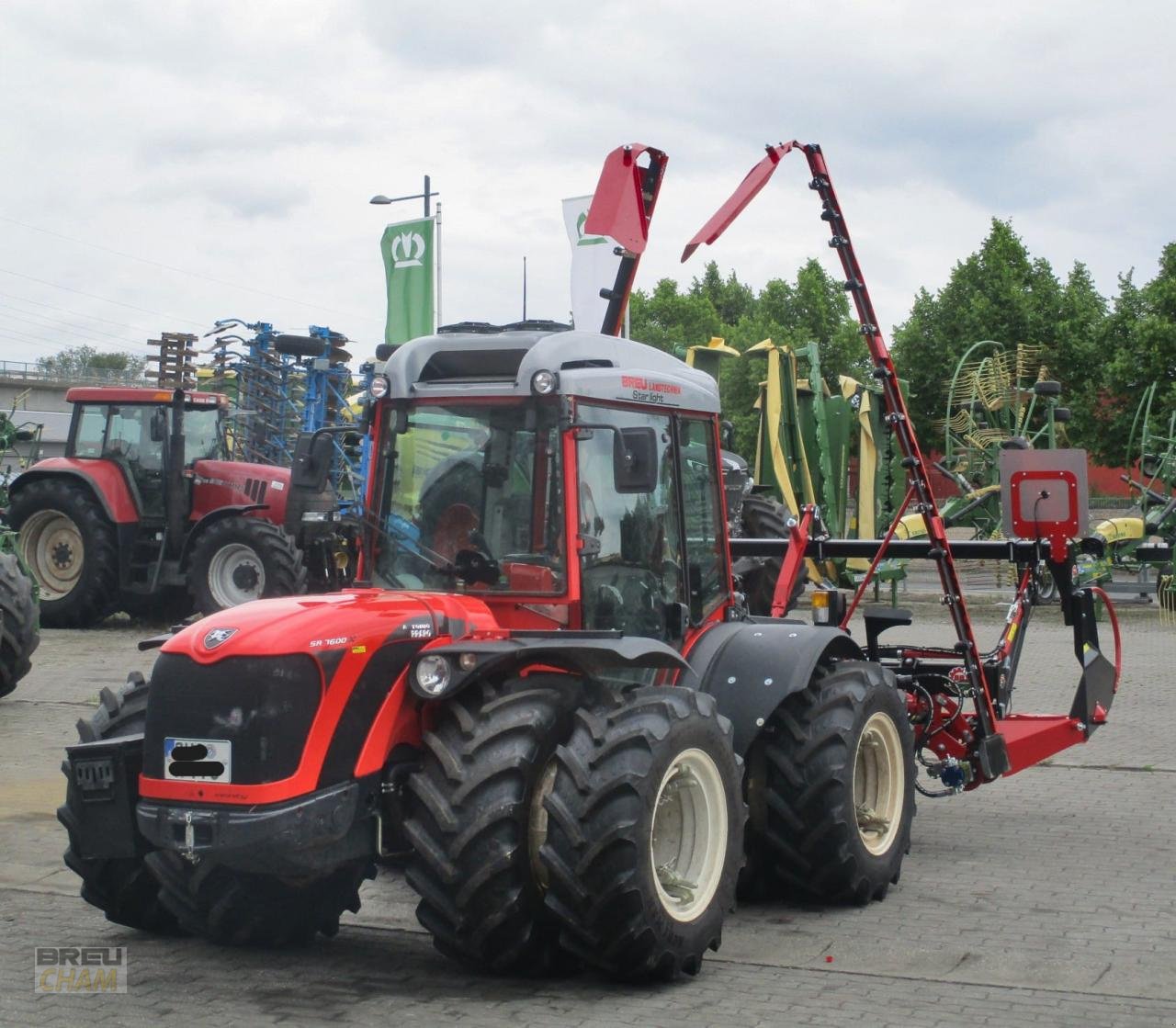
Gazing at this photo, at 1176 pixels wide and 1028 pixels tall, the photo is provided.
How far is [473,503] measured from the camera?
20.7 ft

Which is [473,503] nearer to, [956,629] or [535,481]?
[535,481]

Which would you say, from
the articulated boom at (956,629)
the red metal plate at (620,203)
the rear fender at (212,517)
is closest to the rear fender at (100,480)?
the rear fender at (212,517)

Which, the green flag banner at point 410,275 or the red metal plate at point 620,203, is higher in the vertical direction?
the green flag banner at point 410,275

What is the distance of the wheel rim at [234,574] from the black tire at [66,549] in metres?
1.63

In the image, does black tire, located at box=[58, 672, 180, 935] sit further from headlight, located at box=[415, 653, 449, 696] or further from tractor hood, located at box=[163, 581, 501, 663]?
headlight, located at box=[415, 653, 449, 696]

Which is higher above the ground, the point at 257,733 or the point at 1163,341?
the point at 1163,341

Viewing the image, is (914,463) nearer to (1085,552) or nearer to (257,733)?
(1085,552)

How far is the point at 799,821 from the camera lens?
22.0 feet

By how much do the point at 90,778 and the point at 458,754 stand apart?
4.29 feet

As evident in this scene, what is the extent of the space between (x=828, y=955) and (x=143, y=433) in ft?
48.5

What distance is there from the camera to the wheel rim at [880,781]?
719 centimetres

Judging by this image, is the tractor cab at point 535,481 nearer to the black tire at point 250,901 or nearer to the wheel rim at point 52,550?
the black tire at point 250,901

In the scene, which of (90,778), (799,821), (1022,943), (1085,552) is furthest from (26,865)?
(1085,552)

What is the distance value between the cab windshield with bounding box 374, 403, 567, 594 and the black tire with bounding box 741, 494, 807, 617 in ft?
40.4
